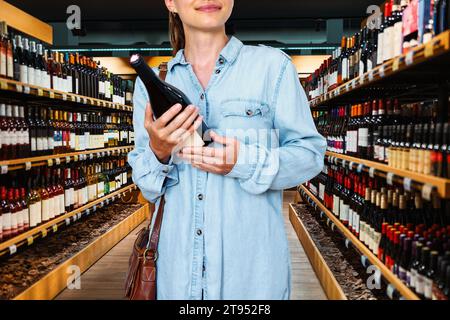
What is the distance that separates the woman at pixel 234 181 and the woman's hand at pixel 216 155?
0.02m

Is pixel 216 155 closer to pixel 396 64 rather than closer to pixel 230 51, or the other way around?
pixel 230 51

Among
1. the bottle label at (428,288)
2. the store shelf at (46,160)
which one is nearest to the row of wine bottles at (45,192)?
the store shelf at (46,160)

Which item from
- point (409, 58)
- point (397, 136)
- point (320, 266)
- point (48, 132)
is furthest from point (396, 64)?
point (48, 132)

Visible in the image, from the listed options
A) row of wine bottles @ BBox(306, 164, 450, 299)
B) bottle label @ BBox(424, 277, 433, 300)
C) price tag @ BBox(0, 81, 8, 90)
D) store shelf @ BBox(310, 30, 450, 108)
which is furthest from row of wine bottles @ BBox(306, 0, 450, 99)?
price tag @ BBox(0, 81, 8, 90)

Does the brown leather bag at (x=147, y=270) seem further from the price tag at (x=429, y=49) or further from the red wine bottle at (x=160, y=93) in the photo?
the price tag at (x=429, y=49)

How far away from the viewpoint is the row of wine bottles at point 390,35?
2.41 m

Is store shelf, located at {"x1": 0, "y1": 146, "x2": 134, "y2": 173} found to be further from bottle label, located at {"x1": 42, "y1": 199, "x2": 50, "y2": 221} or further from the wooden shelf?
the wooden shelf

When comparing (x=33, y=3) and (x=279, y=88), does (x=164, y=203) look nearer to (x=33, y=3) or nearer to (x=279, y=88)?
(x=279, y=88)

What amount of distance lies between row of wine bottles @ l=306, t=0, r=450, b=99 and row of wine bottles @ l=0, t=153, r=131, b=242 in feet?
9.38

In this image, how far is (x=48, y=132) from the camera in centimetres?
448

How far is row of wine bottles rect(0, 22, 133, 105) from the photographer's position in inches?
148

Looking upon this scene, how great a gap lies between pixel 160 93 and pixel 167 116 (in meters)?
0.22

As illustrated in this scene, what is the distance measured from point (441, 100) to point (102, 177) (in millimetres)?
4451
